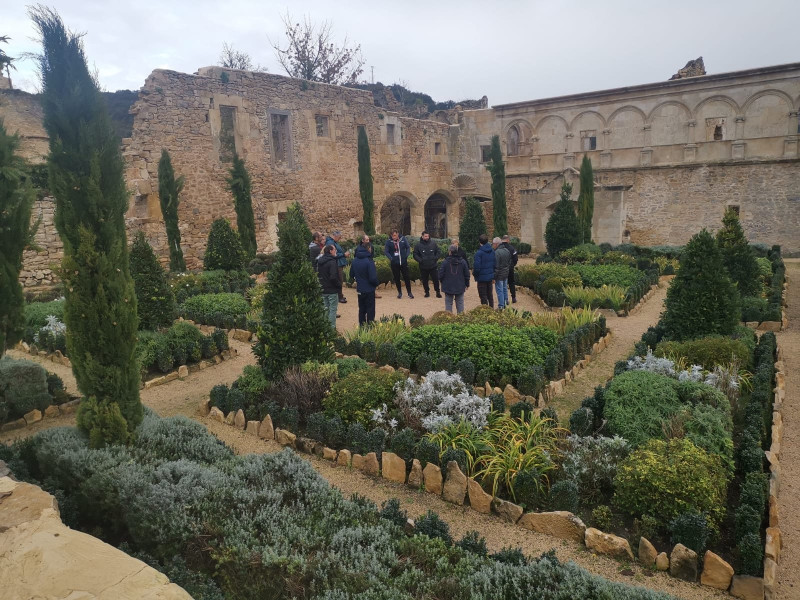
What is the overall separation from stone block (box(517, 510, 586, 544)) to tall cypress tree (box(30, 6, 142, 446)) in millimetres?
3331

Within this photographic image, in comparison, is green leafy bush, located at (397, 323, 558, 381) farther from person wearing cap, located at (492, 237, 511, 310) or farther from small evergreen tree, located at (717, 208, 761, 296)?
small evergreen tree, located at (717, 208, 761, 296)

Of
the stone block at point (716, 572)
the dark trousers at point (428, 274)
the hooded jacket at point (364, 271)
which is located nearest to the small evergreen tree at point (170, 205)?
the dark trousers at point (428, 274)

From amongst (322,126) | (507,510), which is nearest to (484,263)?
(507,510)

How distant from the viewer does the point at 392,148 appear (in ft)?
76.0

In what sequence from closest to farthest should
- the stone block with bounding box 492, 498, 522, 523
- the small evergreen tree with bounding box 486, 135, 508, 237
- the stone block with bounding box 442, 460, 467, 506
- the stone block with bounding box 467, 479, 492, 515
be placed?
the stone block with bounding box 492, 498, 522, 523, the stone block with bounding box 467, 479, 492, 515, the stone block with bounding box 442, 460, 467, 506, the small evergreen tree with bounding box 486, 135, 508, 237

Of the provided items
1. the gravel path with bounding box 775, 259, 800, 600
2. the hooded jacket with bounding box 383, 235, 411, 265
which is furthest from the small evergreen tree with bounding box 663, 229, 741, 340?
the hooded jacket with bounding box 383, 235, 411, 265

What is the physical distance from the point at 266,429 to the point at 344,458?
1.10m

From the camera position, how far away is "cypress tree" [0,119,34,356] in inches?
227

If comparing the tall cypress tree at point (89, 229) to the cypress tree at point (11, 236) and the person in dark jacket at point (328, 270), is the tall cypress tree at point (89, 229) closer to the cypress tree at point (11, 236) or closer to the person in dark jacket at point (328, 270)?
the cypress tree at point (11, 236)

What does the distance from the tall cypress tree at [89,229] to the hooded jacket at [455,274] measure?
19.0 feet

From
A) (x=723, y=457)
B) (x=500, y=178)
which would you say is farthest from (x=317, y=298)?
(x=500, y=178)

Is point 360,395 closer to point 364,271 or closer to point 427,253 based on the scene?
point 364,271

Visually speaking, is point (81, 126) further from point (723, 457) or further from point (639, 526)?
point (723, 457)

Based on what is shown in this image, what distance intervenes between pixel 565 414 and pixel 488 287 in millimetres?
4245
